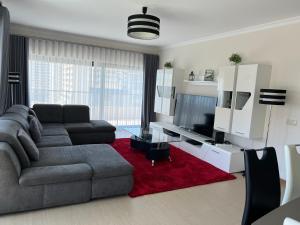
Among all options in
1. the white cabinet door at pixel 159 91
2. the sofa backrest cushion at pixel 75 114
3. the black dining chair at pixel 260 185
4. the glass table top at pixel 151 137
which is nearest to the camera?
the black dining chair at pixel 260 185

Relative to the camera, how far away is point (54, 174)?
2531 millimetres

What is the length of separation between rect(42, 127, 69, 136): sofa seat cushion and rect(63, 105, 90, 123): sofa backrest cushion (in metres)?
0.77

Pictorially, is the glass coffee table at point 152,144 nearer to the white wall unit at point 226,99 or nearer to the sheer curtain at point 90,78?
the white wall unit at point 226,99

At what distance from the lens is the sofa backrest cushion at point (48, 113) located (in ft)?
17.2

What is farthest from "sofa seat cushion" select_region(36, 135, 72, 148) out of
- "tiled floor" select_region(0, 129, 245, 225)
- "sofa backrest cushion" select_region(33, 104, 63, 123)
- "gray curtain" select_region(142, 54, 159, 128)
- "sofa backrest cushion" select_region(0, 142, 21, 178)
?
"gray curtain" select_region(142, 54, 159, 128)

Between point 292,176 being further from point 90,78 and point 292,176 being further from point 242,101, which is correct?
point 90,78

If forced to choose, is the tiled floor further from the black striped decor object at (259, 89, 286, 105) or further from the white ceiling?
the white ceiling

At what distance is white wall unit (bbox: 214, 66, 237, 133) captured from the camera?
13.8 feet

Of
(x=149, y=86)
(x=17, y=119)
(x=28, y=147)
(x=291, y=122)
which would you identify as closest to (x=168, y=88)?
(x=149, y=86)

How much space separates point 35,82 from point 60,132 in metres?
2.33

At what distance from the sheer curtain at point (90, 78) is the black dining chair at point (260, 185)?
549 centimetres

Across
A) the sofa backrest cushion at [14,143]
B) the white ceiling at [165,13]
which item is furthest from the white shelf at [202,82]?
the sofa backrest cushion at [14,143]

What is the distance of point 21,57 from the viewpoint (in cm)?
560

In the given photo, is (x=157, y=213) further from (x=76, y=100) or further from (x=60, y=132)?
(x=76, y=100)
